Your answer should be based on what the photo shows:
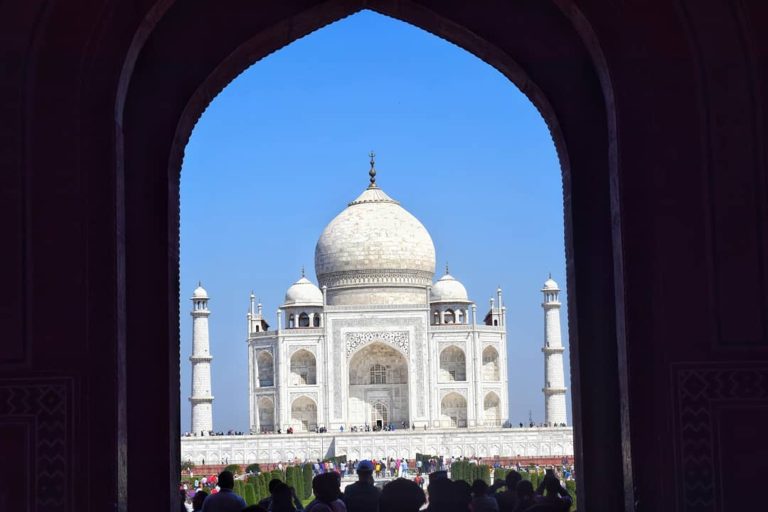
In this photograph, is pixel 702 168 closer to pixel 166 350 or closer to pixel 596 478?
pixel 596 478

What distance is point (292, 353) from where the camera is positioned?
39.6 meters

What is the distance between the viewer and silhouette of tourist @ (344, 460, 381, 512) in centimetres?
723

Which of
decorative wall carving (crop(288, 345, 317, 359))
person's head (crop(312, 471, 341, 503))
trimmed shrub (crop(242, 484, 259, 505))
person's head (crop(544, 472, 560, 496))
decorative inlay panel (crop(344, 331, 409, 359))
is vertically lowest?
trimmed shrub (crop(242, 484, 259, 505))

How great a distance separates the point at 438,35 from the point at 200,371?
32708 millimetres

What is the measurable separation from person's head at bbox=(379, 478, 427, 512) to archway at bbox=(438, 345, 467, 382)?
109ft

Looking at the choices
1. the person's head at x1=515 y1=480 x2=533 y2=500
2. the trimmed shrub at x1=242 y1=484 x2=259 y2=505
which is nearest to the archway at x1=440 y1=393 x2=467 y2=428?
the trimmed shrub at x1=242 y1=484 x2=259 y2=505

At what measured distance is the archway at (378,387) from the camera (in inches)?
1581

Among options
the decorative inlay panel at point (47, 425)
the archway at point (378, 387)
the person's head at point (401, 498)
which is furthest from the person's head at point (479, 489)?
the archway at point (378, 387)

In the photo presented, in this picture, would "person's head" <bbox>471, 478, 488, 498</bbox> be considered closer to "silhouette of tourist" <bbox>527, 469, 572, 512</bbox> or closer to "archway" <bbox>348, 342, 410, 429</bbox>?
"silhouette of tourist" <bbox>527, 469, 572, 512</bbox>

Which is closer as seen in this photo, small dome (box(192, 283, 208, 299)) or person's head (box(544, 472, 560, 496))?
person's head (box(544, 472, 560, 496))

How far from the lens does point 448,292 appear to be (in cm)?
4234

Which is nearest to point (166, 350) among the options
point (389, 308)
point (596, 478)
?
point (596, 478)

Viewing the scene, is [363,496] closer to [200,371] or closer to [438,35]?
[438,35]

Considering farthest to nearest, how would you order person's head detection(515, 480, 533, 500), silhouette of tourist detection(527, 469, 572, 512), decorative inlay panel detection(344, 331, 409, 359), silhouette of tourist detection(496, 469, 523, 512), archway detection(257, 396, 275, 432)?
archway detection(257, 396, 275, 432), decorative inlay panel detection(344, 331, 409, 359), silhouette of tourist detection(496, 469, 523, 512), person's head detection(515, 480, 533, 500), silhouette of tourist detection(527, 469, 572, 512)
